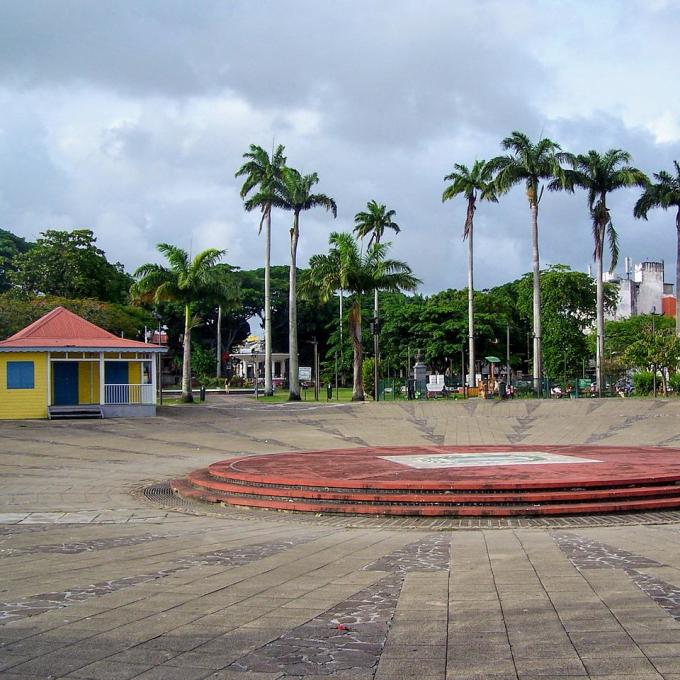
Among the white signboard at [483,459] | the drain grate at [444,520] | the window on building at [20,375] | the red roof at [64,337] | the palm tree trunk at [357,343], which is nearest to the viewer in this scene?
the drain grate at [444,520]

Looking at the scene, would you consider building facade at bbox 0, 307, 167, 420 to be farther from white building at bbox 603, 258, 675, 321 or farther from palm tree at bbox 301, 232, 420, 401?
white building at bbox 603, 258, 675, 321

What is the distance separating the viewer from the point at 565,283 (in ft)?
187

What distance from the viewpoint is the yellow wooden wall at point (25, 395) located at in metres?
28.6

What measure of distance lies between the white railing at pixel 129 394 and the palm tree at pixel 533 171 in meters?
19.4

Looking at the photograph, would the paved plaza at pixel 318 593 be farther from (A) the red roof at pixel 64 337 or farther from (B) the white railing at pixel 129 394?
(B) the white railing at pixel 129 394

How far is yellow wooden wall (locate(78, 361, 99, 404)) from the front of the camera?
104 ft

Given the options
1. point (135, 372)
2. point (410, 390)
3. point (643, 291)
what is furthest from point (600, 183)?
point (643, 291)

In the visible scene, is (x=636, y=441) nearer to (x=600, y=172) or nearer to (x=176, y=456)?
(x=176, y=456)

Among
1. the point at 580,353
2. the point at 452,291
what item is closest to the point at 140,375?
the point at 580,353

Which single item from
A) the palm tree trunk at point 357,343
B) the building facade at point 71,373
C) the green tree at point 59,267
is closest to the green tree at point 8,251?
the green tree at point 59,267

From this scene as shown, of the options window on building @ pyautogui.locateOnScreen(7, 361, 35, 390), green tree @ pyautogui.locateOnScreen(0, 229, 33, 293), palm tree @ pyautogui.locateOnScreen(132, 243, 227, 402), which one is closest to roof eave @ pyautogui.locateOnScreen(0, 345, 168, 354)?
window on building @ pyautogui.locateOnScreen(7, 361, 35, 390)

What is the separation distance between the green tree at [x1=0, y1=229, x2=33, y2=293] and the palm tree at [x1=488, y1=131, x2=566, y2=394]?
3355cm

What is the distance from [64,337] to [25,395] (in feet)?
12.2

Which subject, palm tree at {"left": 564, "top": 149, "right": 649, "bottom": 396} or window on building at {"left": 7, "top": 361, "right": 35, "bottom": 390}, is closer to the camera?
window on building at {"left": 7, "top": 361, "right": 35, "bottom": 390}
